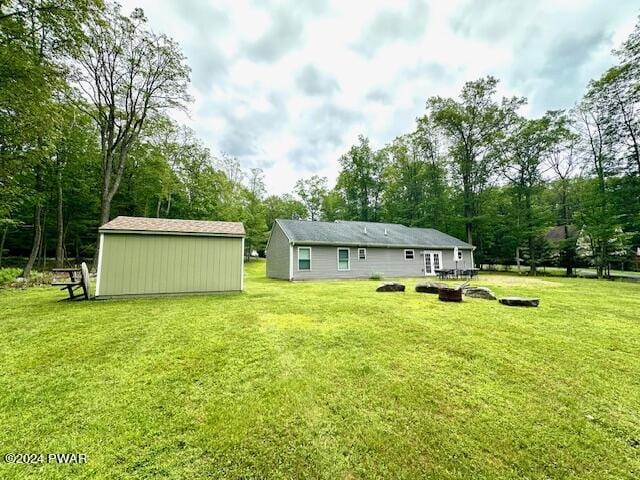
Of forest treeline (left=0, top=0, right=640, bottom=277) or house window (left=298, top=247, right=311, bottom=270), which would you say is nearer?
forest treeline (left=0, top=0, right=640, bottom=277)

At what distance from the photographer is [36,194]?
11727 millimetres

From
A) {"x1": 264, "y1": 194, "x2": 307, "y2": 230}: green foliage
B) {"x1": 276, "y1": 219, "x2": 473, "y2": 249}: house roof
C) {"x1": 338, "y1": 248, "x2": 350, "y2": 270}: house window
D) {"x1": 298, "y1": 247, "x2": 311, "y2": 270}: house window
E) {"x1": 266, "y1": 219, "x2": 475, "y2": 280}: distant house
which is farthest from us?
Result: {"x1": 264, "y1": 194, "x2": 307, "y2": 230}: green foliage

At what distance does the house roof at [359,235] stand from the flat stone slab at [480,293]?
762 cm

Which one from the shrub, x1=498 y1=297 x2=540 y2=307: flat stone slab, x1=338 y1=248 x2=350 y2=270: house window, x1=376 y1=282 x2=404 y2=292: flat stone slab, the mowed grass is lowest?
the mowed grass

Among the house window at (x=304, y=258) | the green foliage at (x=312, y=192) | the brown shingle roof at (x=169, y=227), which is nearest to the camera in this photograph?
the brown shingle roof at (x=169, y=227)

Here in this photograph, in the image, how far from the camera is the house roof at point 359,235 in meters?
14.6

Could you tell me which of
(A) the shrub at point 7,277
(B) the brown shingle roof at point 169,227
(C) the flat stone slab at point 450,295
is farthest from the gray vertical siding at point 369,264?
(A) the shrub at point 7,277

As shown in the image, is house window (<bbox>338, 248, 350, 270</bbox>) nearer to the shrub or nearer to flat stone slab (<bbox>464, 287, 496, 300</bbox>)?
flat stone slab (<bbox>464, 287, 496, 300</bbox>)

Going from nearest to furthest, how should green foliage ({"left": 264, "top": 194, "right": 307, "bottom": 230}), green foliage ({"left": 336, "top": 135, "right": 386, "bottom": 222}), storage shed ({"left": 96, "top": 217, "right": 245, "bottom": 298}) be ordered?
storage shed ({"left": 96, "top": 217, "right": 245, "bottom": 298})
green foliage ({"left": 336, "top": 135, "right": 386, "bottom": 222})
green foliage ({"left": 264, "top": 194, "right": 307, "bottom": 230})

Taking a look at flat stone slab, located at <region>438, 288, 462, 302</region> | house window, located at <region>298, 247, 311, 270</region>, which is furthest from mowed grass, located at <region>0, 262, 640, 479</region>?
house window, located at <region>298, 247, 311, 270</region>

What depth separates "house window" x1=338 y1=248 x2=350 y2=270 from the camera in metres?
14.8

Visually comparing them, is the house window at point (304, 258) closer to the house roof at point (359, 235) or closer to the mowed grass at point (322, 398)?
the house roof at point (359, 235)

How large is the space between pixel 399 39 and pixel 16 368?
13529mm

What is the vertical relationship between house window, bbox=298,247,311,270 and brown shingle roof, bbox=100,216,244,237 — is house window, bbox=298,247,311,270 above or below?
below
